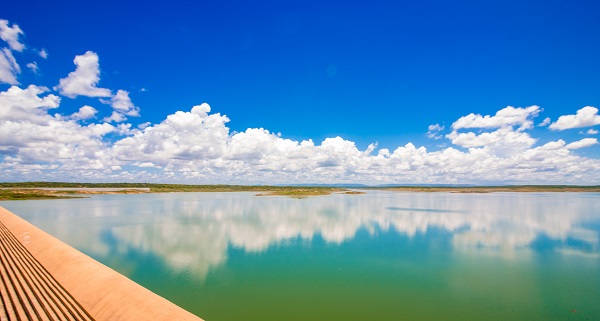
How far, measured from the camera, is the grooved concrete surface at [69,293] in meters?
10.1

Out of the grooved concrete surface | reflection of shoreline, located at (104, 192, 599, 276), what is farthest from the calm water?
the grooved concrete surface

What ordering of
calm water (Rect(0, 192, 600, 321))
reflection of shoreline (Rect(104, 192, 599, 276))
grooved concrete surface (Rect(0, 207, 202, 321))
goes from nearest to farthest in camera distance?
grooved concrete surface (Rect(0, 207, 202, 321))
calm water (Rect(0, 192, 600, 321))
reflection of shoreline (Rect(104, 192, 599, 276))

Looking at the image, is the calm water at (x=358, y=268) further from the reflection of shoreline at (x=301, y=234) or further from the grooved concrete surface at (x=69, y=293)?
the grooved concrete surface at (x=69, y=293)

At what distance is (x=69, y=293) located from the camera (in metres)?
12.2

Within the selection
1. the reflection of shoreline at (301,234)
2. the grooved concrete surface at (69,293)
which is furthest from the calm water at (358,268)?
the grooved concrete surface at (69,293)

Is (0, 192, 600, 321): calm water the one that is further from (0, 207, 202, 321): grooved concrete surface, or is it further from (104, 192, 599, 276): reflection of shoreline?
(0, 207, 202, 321): grooved concrete surface

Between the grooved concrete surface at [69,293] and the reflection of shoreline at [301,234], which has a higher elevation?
the grooved concrete surface at [69,293]

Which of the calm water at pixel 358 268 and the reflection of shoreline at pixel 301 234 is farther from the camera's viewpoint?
the reflection of shoreline at pixel 301 234

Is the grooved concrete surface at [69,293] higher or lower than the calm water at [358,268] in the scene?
higher

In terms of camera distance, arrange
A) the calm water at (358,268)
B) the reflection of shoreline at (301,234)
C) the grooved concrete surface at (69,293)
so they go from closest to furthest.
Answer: the grooved concrete surface at (69,293)
the calm water at (358,268)
the reflection of shoreline at (301,234)

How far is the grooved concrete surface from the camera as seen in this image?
33.0 feet

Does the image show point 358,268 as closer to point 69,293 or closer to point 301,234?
point 301,234

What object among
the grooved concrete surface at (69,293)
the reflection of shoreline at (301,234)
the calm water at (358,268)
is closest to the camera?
the grooved concrete surface at (69,293)

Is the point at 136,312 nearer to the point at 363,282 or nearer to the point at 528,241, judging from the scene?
the point at 363,282
